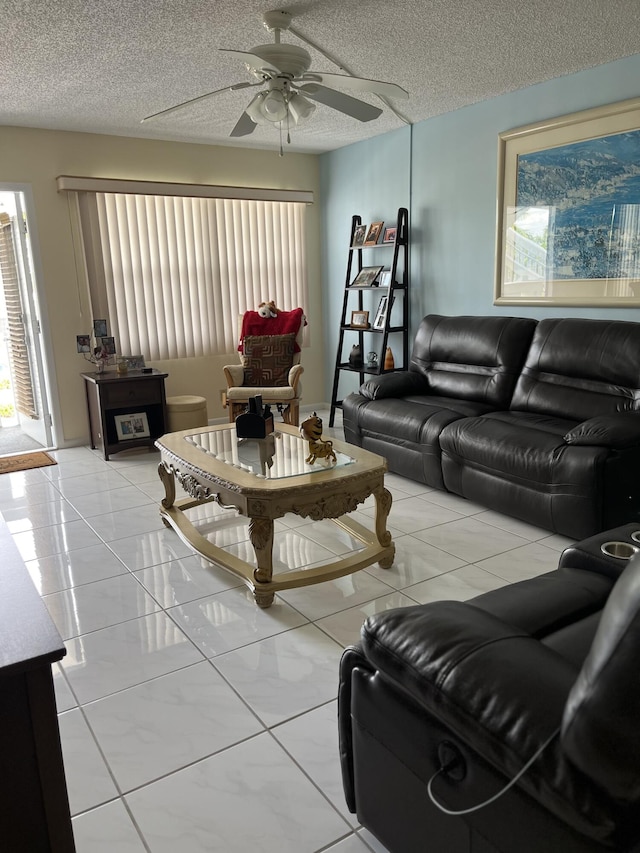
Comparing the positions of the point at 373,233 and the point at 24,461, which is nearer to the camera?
the point at 24,461

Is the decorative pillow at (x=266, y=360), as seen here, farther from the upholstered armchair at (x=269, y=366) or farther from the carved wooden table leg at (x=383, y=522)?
the carved wooden table leg at (x=383, y=522)

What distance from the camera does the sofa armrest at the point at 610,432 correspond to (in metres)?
2.91

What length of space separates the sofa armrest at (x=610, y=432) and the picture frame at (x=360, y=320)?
270 cm

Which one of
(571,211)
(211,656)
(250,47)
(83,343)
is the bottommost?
(211,656)

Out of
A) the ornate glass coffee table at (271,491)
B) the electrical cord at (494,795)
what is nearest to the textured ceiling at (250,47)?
the ornate glass coffee table at (271,491)

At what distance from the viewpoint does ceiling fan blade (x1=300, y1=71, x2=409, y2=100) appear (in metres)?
2.75

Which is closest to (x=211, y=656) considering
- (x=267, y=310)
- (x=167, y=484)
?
(x=167, y=484)

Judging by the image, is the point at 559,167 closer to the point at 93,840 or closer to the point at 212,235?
the point at 212,235

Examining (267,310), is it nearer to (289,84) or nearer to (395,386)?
(395,386)

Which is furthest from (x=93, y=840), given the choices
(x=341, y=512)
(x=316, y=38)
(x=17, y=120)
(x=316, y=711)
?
(x=17, y=120)

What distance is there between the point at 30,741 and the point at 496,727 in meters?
0.87

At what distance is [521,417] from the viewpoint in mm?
3721

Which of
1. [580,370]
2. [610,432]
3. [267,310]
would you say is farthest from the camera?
[267,310]

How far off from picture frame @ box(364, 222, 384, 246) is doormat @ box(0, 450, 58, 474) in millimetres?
3081
